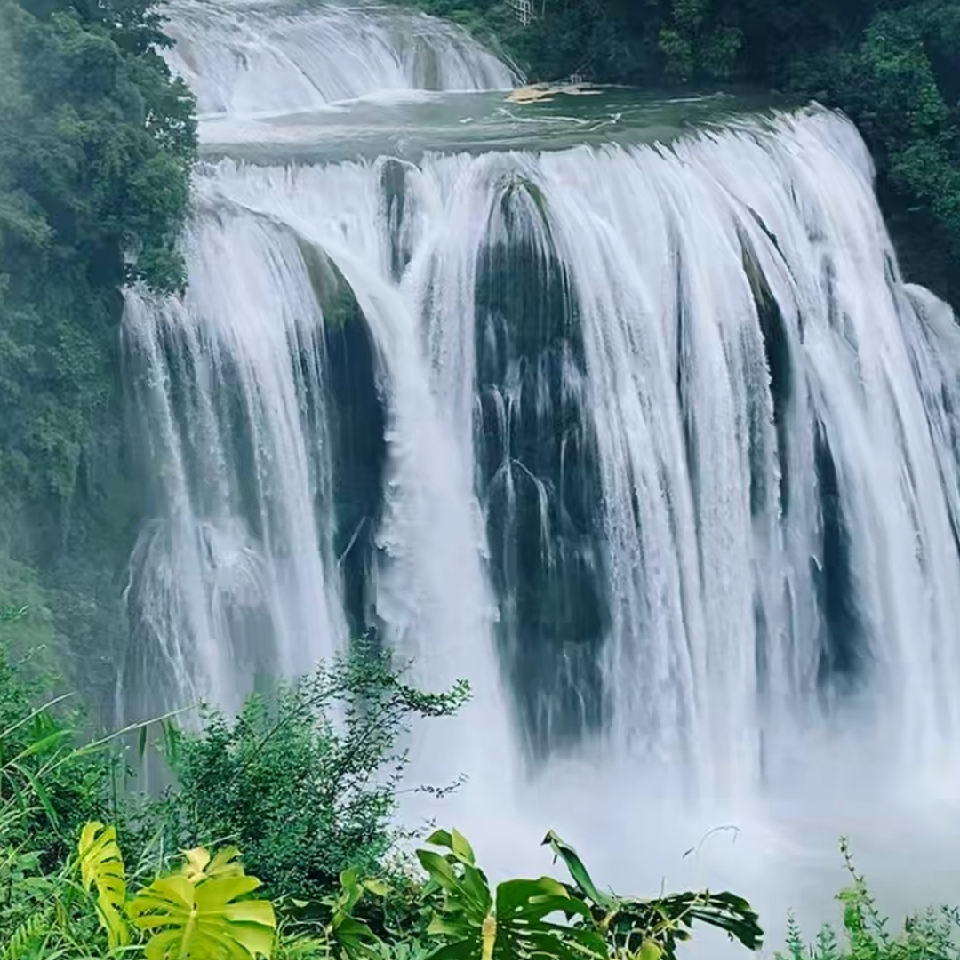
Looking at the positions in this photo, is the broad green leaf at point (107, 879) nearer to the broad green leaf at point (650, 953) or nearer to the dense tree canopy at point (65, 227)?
the broad green leaf at point (650, 953)

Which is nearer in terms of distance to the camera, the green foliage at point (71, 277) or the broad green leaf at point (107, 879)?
the broad green leaf at point (107, 879)

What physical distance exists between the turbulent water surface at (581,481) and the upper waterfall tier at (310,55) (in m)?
1.46

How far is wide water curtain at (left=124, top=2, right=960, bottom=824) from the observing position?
11.4 metres

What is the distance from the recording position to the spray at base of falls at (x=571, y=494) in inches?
452

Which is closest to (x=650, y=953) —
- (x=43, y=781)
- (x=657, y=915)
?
(x=657, y=915)

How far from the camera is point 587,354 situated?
498 inches

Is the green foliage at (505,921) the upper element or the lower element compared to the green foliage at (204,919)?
lower

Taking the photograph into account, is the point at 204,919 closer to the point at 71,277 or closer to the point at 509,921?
the point at 509,921

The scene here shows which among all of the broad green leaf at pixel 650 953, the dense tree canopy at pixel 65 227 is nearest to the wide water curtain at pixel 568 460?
the dense tree canopy at pixel 65 227

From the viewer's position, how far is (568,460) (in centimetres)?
1264

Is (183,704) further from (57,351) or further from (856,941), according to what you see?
(856,941)

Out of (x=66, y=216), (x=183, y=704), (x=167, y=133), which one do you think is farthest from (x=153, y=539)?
(x=167, y=133)

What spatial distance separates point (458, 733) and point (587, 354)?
3.36 meters

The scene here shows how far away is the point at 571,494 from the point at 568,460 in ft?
0.94
